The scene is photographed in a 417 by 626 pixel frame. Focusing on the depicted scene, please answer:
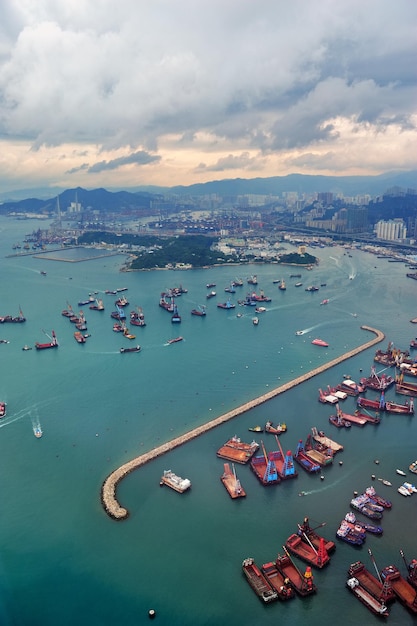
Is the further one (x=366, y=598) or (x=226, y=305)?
(x=226, y=305)

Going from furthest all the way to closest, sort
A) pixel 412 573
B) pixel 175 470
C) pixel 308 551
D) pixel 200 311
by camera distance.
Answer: pixel 200 311, pixel 175 470, pixel 308 551, pixel 412 573

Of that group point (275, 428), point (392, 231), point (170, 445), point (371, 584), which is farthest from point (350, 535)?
point (392, 231)

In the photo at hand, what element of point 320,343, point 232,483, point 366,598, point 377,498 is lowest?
point 366,598

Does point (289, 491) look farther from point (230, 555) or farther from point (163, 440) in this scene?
point (163, 440)

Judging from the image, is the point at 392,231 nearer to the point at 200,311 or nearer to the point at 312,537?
the point at 200,311

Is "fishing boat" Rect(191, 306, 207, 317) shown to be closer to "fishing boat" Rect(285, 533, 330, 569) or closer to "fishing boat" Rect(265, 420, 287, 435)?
"fishing boat" Rect(265, 420, 287, 435)

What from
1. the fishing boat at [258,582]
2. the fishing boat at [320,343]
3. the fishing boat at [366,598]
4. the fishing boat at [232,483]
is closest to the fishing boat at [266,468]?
the fishing boat at [232,483]

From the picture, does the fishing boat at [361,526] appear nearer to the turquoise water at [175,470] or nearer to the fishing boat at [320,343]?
the turquoise water at [175,470]
